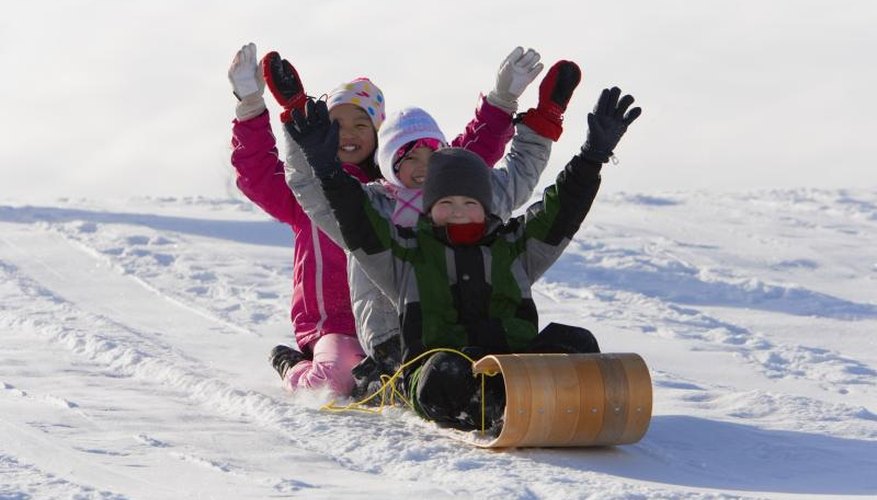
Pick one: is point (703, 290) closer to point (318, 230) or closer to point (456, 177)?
point (318, 230)

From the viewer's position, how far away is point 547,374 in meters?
4.43

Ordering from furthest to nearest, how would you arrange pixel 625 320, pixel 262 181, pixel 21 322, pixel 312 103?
pixel 625 320 → pixel 21 322 → pixel 262 181 → pixel 312 103

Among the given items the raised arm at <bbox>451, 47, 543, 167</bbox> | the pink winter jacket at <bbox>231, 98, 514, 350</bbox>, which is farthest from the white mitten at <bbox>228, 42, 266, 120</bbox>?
the raised arm at <bbox>451, 47, 543, 167</bbox>

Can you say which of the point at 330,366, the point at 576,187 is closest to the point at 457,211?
the point at 576,187

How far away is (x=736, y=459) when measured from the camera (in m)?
4.56

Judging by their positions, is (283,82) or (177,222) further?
(177,222)

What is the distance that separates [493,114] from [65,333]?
2444 millimetres

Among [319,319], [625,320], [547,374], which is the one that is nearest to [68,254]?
[625,320]

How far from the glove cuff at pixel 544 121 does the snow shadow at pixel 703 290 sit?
455 cm

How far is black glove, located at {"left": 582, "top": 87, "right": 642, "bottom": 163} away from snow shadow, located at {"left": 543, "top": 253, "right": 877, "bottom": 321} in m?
5.01

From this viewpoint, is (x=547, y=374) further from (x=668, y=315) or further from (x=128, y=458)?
(x=668, y=315)

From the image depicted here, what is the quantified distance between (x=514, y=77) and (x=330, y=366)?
1332 millimetres

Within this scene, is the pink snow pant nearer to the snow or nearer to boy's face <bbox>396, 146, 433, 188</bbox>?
the snow

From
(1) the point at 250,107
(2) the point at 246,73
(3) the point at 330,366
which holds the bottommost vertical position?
(3) the point at 330,366
